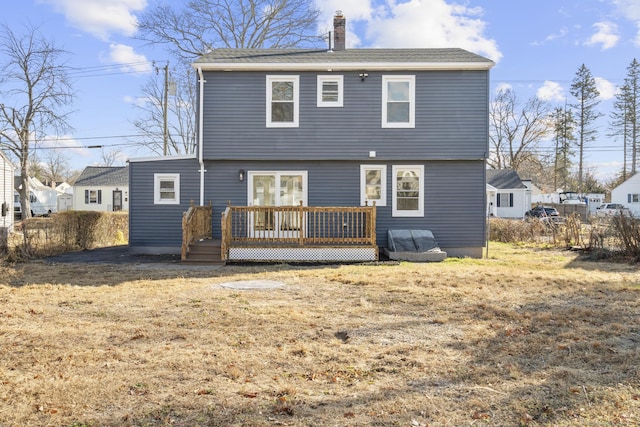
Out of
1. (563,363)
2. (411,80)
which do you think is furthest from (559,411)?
(411,80)

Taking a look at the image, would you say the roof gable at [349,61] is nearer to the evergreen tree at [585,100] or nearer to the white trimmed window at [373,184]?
the white trimmed window at [373,184]

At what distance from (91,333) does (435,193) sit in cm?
1048

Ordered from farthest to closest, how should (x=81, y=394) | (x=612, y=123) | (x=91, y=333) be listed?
(x=612, y=123)
(x=91, y=333)
(x=81, y=394)

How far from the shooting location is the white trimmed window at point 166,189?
13.5 metres

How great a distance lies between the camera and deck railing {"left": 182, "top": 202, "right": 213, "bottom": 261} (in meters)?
11.3

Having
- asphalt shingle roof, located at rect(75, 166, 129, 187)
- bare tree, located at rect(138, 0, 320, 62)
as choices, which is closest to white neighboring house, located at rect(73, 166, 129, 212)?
asphalt shingle roof, located at rect(75, 166, 129, 187)

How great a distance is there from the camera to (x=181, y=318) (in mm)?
5785

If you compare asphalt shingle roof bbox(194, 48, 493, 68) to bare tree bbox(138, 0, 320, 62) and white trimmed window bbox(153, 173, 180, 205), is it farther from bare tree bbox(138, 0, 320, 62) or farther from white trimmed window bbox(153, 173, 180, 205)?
bare tree bbox(138, 0, 320, 62)

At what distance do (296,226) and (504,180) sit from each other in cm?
2951

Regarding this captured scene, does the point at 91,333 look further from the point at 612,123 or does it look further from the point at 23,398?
the point at 612,123

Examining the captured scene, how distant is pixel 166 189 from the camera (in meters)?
13.6

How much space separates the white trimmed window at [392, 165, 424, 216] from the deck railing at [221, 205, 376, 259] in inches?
50.2

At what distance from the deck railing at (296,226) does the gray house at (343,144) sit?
0.08 m

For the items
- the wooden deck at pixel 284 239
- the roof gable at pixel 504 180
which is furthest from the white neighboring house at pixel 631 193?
the wooden deck at pixel 284 239
